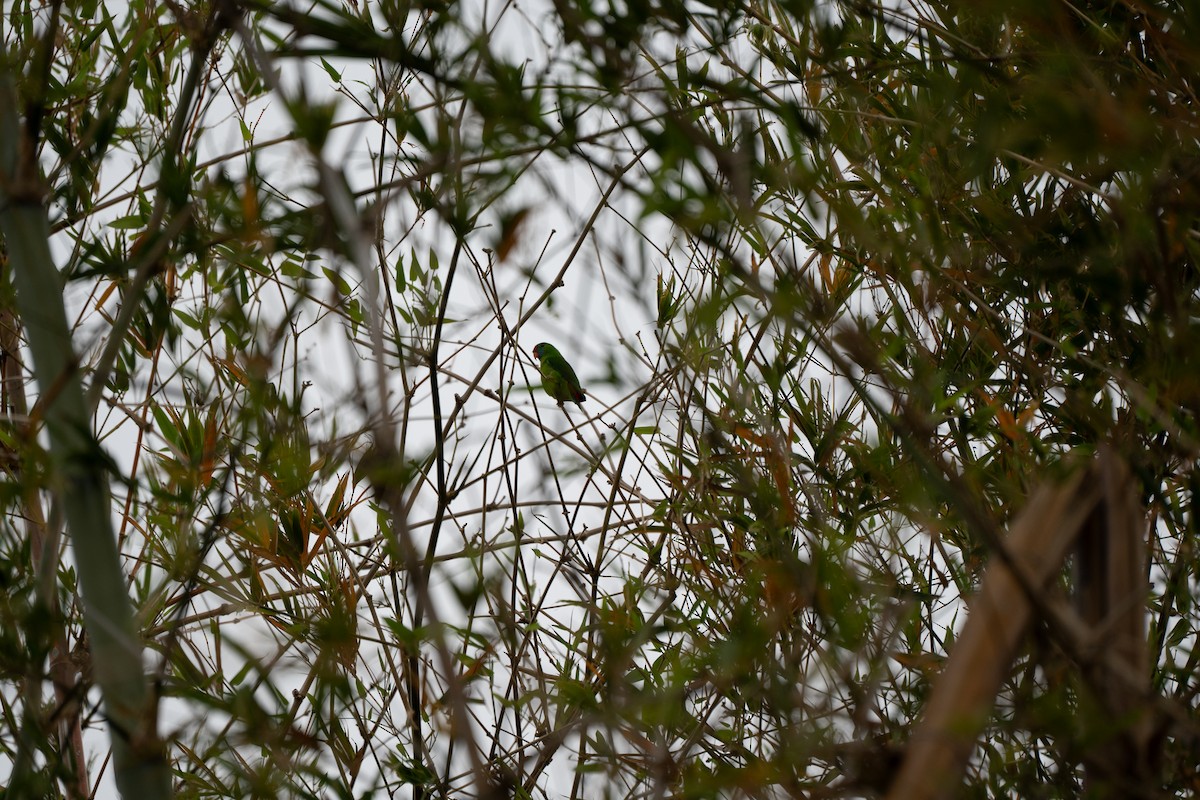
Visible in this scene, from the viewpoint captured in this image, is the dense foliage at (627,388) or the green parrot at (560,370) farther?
the green parrot at (560,370)

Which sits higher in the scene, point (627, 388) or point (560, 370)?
point (560, 370)

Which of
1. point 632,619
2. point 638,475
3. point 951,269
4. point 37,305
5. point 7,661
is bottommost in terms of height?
point 7,661

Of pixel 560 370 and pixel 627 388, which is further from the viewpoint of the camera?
pixel 560 370

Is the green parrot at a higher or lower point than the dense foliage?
higher

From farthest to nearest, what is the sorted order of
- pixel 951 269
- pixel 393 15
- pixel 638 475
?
pixel 638 475 → pixel 951 269 → pixel 393 15

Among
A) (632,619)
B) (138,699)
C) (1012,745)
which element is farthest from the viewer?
(632,619)

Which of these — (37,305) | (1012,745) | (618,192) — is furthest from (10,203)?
(1012,745)

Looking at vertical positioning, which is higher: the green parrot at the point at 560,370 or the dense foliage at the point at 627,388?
the green parrot at the point at 560,370

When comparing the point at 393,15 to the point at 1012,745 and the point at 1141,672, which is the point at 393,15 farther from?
the point at 1012,745

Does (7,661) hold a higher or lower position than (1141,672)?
lower

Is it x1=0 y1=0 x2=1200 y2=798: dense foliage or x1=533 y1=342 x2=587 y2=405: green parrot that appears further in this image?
x1=533 y1=342 x2=587 y2=405: green parrot

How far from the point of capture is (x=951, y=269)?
67.6 inches

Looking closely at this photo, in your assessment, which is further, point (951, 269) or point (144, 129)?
point (144, 129)

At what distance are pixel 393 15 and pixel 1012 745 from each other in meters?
1.24
